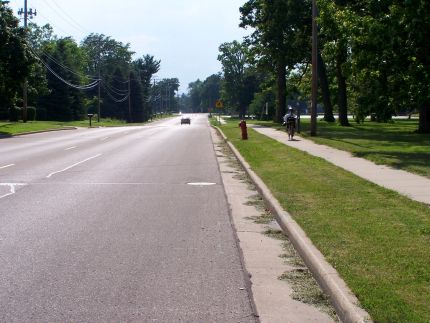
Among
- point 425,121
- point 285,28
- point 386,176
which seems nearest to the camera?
point 386,176

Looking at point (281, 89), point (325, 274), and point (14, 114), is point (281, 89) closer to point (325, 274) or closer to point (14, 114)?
point (14, 114)

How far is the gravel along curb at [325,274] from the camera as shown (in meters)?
4.98

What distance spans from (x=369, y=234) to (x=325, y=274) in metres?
1.97

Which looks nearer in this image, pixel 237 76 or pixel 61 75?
pixel 61 75

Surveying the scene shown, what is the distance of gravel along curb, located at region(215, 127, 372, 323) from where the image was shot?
196 inches

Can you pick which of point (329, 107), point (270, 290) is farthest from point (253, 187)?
point (329, 107)

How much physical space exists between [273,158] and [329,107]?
4019 cm

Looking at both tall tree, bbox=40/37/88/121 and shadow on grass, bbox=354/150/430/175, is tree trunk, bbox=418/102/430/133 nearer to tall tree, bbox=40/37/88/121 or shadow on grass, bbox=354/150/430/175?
shadow on grass, bbox=354/150/430/175

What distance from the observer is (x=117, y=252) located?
7531mm

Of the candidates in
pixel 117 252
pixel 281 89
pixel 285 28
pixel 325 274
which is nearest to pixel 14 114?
pixel 281 89

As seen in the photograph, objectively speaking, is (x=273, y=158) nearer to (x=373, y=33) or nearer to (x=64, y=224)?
(x=373, y=33)

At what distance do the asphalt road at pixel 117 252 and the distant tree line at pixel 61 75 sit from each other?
29967mm

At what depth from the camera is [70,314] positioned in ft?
17.2

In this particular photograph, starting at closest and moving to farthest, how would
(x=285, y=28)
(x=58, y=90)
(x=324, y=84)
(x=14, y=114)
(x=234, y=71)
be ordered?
(x=285, y=28)
(x=324, y=84)
(x=14, y=114)
(x=58, y=90)
(x=234, y=71)
